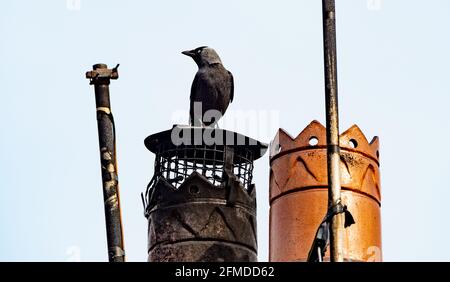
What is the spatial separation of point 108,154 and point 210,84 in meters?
4.57

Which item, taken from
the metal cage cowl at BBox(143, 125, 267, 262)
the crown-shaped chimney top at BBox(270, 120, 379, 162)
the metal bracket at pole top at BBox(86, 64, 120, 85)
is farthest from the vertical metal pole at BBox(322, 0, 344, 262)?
the crown-shaped chimney top at BBox(270, 120, 379, 162)

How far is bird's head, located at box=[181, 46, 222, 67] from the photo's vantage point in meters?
14.9

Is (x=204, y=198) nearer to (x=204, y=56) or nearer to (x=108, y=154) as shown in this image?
(x=204, y=56)

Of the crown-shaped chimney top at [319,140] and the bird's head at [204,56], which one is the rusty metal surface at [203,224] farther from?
the crown-shaped chimney top at [319,140]

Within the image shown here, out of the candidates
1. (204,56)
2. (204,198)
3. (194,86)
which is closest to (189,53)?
(204,56)

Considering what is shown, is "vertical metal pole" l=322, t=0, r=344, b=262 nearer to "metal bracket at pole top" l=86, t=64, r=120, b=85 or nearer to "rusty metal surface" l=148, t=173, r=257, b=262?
"metal bracket at pole top" l=86, t=64, r=120, b=85

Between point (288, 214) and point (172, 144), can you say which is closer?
point (172, 144)

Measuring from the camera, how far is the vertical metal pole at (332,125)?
8.66m

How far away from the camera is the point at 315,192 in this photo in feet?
57.1
